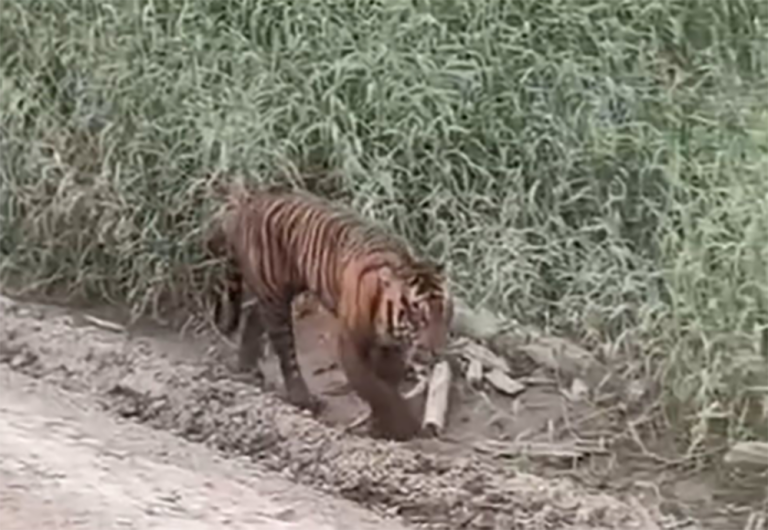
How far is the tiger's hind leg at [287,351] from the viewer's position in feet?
5.12

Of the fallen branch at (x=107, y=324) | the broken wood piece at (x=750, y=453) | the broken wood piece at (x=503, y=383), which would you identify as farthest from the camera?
the fallen branch at (x=107, y=324)

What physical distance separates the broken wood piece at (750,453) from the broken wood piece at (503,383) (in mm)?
206

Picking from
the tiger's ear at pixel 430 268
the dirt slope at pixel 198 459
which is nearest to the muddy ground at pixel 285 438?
the dirt slope at pixel 198 459

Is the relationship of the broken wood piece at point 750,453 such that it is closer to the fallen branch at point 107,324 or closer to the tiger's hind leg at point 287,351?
the tiger's hind leg at point 287,351

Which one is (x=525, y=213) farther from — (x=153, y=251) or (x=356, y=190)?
(x=153, y=251)

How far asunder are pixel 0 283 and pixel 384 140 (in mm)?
559

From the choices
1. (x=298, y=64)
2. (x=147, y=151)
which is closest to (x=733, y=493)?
(x=298, y=64)

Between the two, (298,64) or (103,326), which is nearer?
(298,64)

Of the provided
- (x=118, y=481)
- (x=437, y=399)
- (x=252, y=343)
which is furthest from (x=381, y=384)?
(x=118, y=481)

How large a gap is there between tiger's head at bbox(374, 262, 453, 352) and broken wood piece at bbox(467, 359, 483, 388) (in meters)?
0.03

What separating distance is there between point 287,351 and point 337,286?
0.10 meters

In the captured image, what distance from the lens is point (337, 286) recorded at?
1523 millimetres

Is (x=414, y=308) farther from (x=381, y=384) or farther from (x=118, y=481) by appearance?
(x=118, y=481)

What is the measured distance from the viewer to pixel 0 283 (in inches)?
70.1
